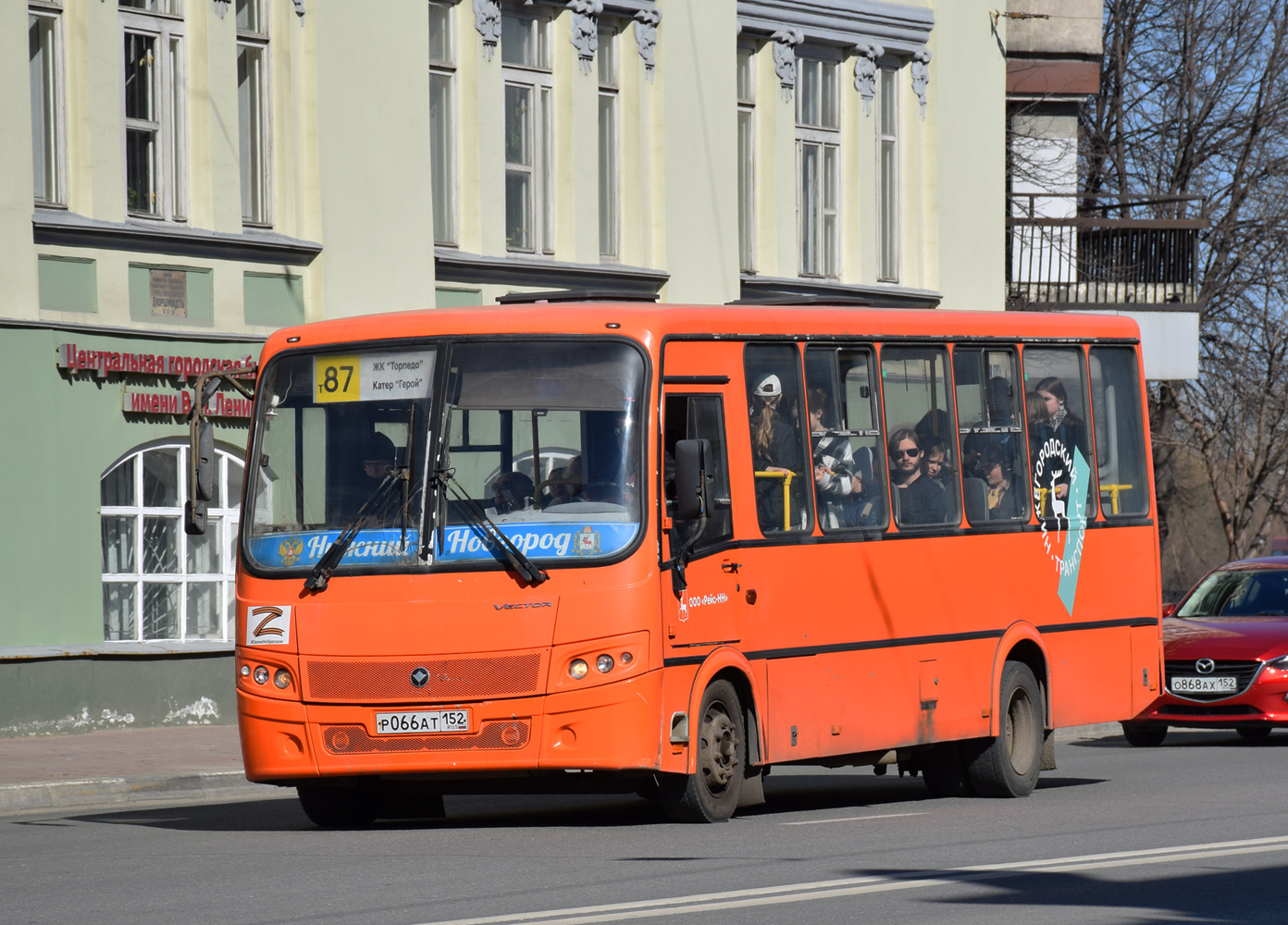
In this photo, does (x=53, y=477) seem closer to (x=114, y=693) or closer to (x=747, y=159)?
(x=114, y=693)

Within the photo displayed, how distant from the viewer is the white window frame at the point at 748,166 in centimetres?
2770

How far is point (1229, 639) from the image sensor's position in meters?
19.9

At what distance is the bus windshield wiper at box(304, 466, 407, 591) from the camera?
1223 centimetres

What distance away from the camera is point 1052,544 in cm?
1536

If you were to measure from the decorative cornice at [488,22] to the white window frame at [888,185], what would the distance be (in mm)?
6731

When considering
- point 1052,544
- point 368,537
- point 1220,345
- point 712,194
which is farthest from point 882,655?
point 1220,345

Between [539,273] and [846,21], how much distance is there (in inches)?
243

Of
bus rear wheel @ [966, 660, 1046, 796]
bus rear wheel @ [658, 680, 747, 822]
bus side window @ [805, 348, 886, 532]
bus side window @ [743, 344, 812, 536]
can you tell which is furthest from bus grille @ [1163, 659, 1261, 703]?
bus rear wheel @ [658, 680, 747, 822]

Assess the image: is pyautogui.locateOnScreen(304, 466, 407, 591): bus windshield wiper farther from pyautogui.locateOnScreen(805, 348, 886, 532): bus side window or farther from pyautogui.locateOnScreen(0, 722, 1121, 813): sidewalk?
pyautogui.locateOnScreen(0, 722, 1121, 813): sidewalk

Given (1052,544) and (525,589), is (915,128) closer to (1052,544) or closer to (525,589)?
(1052,544)

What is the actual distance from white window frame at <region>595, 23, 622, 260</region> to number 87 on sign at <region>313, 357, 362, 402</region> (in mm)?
13363

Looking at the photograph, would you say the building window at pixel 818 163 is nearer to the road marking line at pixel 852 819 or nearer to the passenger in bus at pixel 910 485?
the passenger in bus at pixel 910 485

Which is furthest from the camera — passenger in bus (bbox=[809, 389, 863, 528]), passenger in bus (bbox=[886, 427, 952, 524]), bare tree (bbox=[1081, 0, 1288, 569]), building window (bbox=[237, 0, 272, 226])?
bare tree (bbox=[1081, 0, 1288, 569])

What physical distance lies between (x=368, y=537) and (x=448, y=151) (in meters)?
12.5
